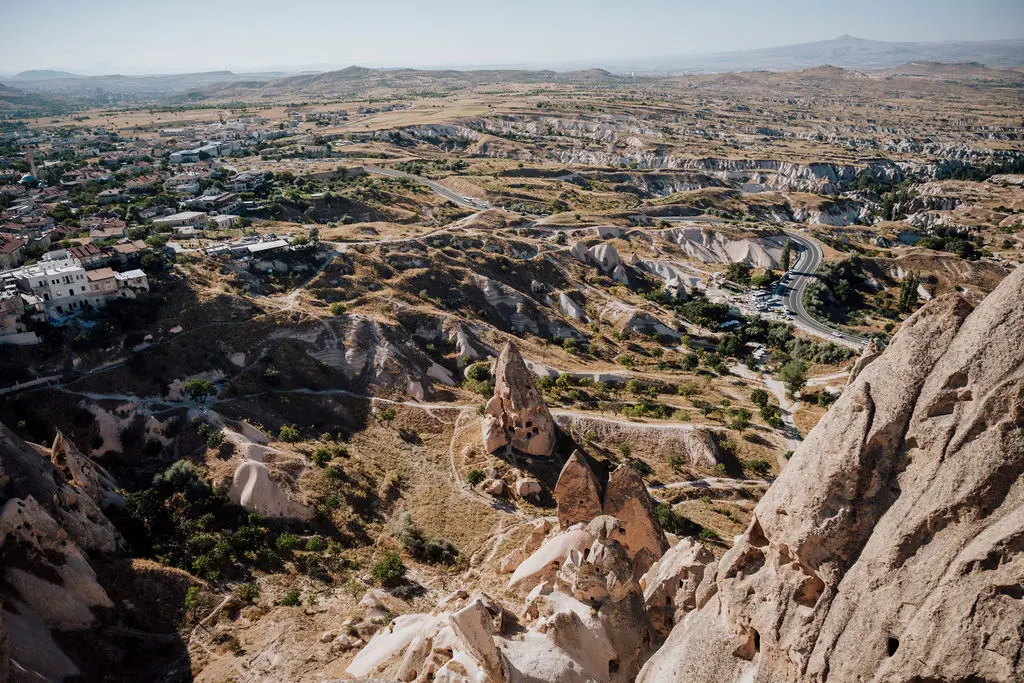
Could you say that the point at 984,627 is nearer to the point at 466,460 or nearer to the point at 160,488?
the point at 466,460

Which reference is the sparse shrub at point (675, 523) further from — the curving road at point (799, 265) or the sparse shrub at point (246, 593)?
the curving road at point (799, 265)

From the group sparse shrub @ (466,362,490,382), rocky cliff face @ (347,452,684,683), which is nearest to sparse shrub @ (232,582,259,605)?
rocky cliff face @ (347,452,684,683)

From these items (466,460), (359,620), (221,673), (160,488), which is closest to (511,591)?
(359,620)

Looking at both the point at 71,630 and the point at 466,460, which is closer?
the point at 71,630

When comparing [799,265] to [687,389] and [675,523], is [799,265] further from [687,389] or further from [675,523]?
[675,523]

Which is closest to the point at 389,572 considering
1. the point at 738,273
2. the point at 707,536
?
the point at 707,536

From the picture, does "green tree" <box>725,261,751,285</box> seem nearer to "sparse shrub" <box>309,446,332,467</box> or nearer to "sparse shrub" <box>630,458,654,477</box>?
"sparse shrub" <box>630,458,654,477</box>

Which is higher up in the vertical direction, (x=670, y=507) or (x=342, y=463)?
(x=342, y=463)
